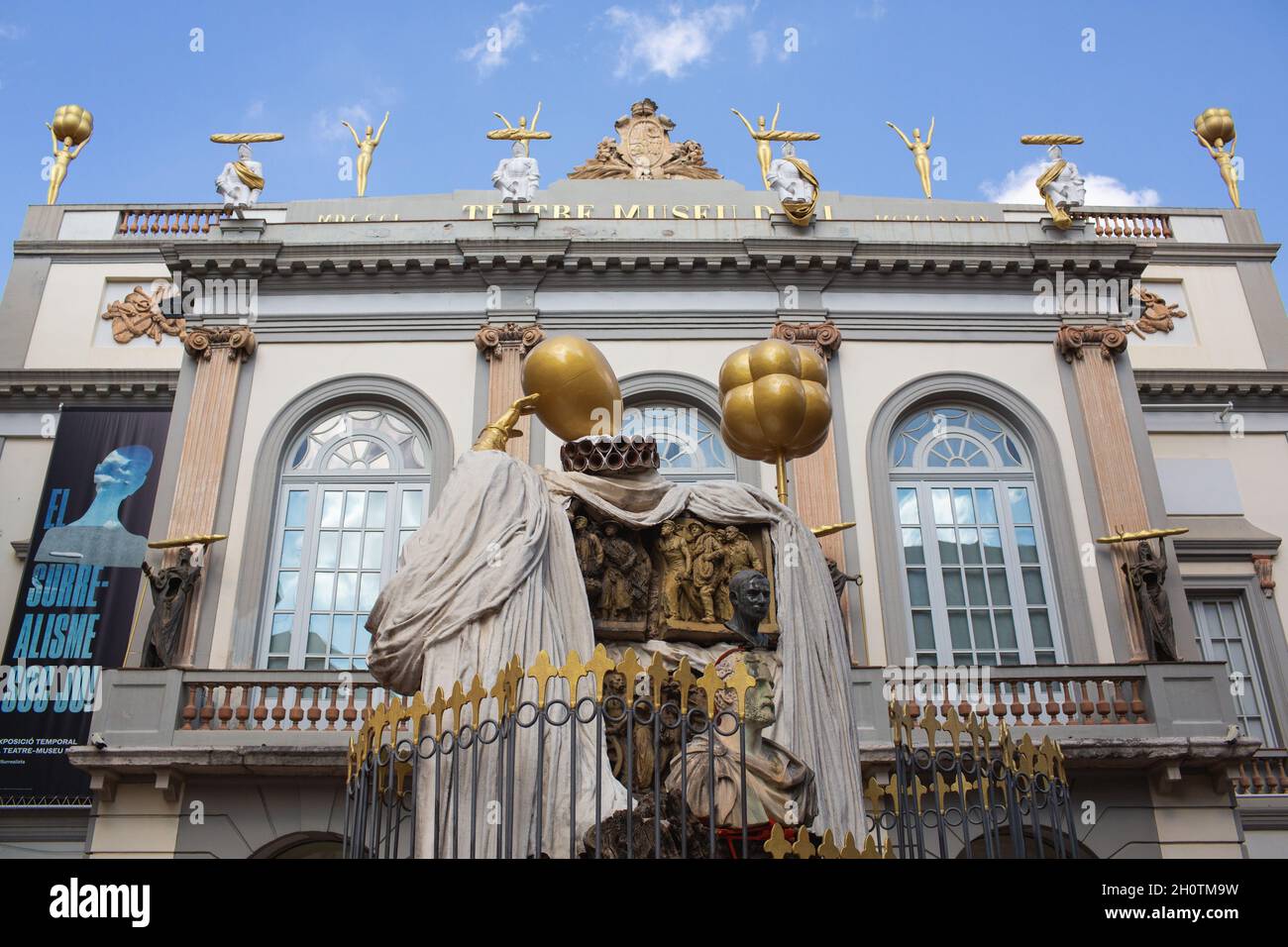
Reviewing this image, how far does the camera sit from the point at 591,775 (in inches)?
186

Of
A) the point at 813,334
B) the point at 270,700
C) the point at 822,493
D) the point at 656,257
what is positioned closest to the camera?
the point at 270,700

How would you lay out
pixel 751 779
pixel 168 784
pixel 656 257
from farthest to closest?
pixel 656 257, pixel 168 784, pixel 751 779

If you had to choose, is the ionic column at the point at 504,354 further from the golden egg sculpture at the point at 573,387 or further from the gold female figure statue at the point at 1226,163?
the gold female figure statue at the point at 1226,163

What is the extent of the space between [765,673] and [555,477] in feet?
4.55

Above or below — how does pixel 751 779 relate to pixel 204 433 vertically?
below

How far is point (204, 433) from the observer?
16531 millimetres

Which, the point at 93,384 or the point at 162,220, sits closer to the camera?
the point at 93,384

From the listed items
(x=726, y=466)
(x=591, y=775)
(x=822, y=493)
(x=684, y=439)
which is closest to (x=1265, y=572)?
→ (x=822, y=493)

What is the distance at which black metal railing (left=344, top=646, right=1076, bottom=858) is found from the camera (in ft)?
14.5

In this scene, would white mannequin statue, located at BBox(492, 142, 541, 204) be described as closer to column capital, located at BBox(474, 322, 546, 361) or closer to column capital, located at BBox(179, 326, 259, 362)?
column capital, located at BBox(474, 322, 546, 361)

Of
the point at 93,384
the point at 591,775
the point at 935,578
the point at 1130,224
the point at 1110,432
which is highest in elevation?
the point at 1130,224

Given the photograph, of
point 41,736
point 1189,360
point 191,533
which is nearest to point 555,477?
point 191,533

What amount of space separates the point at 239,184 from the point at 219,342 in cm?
283

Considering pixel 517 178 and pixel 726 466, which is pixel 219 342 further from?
pixel 726 466
